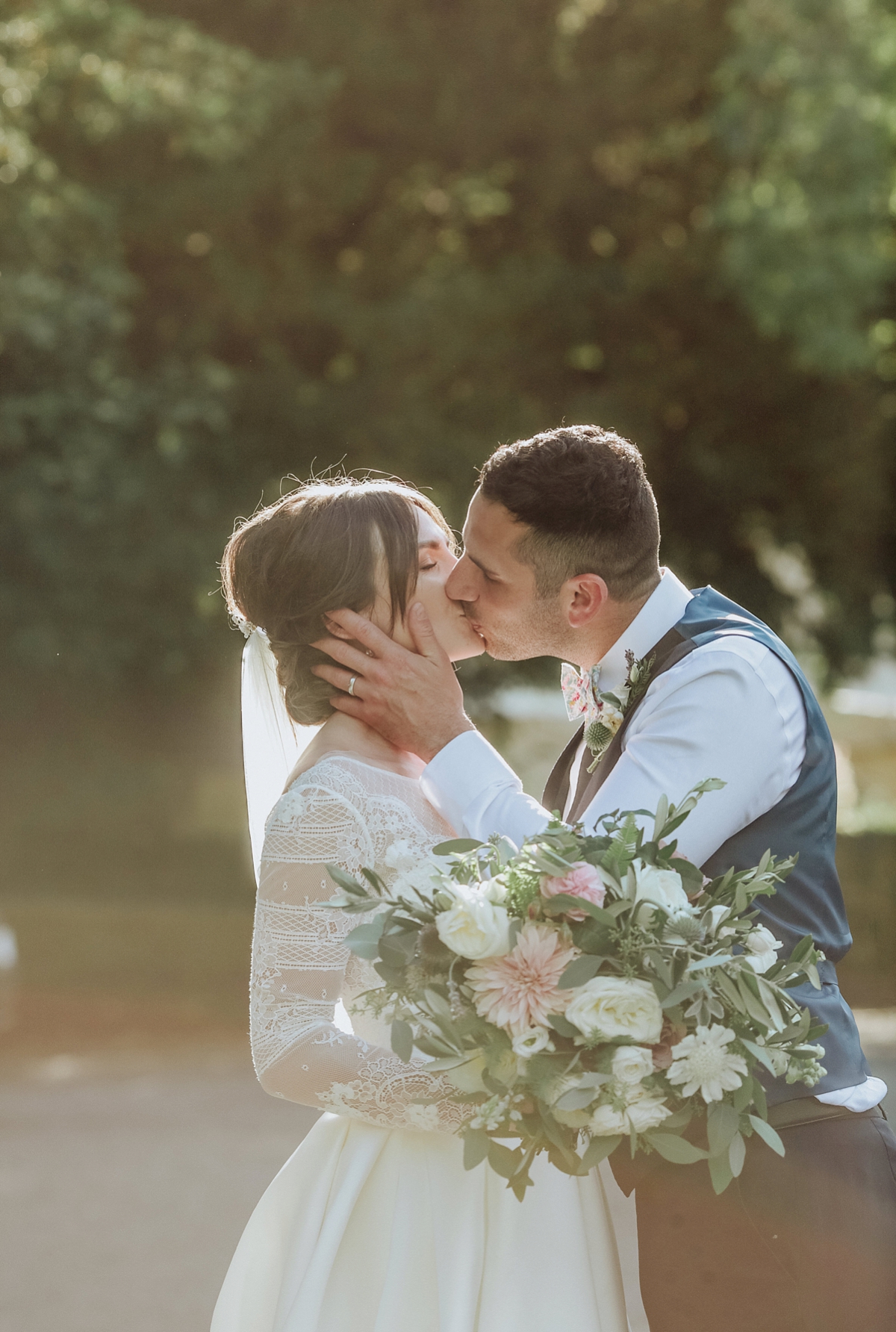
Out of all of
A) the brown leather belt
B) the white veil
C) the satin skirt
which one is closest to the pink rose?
the brown leather belt

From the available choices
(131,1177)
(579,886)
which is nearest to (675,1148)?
(579,886)

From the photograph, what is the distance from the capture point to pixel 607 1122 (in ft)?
6.33

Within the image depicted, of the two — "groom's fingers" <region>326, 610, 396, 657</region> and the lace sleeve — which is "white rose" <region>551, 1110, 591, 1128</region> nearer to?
the lace sleeve

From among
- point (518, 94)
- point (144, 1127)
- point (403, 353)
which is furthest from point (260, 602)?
point (518, 94)

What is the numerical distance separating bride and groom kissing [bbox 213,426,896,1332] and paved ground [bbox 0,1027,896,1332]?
9.51ft

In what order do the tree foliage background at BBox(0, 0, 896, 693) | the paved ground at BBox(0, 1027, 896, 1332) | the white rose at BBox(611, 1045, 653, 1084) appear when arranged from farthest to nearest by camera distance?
the tree foliage background at BBox(0, 0, 896, 693), the paved ground at BBox(0, 1027, 896, 1332), the white rose at BBox(611, 1045, 653, 1084)

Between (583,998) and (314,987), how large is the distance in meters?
0.69

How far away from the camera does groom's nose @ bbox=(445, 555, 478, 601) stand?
2826mm

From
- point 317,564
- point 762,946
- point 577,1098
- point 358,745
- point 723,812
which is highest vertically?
point 317,564

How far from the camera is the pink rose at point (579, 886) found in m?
1.94

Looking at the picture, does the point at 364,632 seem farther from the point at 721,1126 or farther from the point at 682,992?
the point at 721,1126

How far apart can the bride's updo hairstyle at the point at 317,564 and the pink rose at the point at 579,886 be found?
3.12 feet

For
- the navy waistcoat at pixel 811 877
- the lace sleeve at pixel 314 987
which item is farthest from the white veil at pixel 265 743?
the navy waistcoat at pixel 811 877

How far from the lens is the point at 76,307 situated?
9234mm
